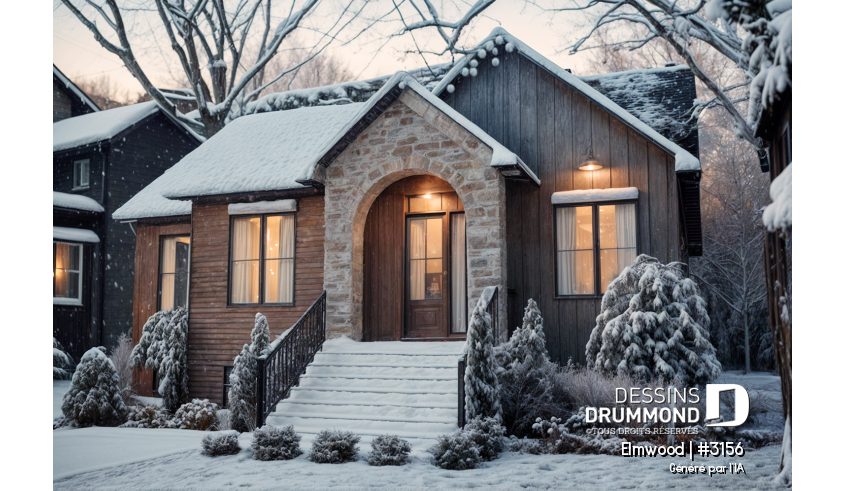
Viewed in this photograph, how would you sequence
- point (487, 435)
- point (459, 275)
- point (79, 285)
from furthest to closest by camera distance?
point (79, 285) → point (459, 275) → point (487, 435)

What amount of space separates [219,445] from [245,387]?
179 cm

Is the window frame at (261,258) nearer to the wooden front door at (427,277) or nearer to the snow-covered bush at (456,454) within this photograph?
the wooden front door at (427,277)

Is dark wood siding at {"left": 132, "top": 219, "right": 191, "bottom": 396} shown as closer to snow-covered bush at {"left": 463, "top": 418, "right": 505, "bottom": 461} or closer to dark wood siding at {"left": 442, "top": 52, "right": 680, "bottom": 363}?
dark wood siding at {"left": 442, "top": 52, "right": 680, "bottom": 363}

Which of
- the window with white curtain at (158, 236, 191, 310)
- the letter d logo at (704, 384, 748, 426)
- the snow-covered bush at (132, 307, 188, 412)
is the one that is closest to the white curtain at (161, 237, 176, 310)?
the window with white curtain at (158, 236, 191, 310)

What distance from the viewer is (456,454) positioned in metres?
6.50

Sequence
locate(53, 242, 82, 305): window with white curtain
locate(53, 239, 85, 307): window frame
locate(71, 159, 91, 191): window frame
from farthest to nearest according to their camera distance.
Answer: locate(71, 159, 91, 191): window frame
locate(53, 242, 82, 305): window with white curtain
locate(53, 239, 85, 307): window frame

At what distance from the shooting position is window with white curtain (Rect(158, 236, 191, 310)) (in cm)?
1288

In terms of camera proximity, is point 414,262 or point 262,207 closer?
point 414,262

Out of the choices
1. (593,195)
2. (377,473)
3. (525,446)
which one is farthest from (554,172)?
(377,473)

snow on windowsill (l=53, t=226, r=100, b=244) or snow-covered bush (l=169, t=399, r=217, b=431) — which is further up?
snow on windowsill (l=53, t=226, r=100, b=244)

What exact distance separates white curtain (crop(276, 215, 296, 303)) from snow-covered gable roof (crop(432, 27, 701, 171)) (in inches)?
120

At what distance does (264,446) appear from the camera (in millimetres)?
7086

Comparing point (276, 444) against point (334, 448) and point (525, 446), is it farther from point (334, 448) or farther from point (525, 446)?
point (525, 446)

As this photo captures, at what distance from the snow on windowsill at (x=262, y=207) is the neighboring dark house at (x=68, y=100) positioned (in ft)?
10.5
